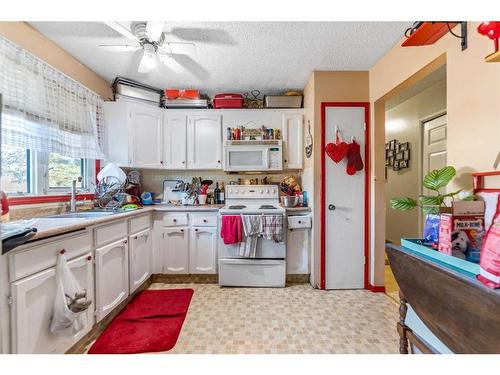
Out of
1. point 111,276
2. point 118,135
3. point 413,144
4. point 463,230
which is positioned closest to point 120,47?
point 118,135

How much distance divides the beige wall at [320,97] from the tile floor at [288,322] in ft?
1.43

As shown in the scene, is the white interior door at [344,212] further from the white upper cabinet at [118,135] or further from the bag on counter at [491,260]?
the white upper cabinet at [118,135]

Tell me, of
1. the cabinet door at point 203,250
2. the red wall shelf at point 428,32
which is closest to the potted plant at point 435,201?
the red wall shelf at point 428,32

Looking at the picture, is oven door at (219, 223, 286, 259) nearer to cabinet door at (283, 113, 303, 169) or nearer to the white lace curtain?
cabinet door at (283, 113, 303, 169)

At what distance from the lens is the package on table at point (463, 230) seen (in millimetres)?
902

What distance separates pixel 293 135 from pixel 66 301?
2558mm

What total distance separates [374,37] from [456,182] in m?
1.35

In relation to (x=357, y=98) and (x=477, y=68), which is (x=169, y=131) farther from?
(x=477, y=68)

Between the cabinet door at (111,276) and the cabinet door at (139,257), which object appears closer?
the cabinet door at (111,276)

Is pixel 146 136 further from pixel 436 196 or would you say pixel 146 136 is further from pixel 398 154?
pixel 398 154

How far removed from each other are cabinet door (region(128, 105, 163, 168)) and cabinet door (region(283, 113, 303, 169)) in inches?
61.6

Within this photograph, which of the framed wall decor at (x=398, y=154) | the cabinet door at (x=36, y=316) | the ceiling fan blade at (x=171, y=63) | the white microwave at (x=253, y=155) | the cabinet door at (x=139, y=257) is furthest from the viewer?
the framed wall decor at (x=398, y=154)

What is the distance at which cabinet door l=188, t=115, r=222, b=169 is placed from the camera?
282 centimetres

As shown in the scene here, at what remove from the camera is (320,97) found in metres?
2.39
